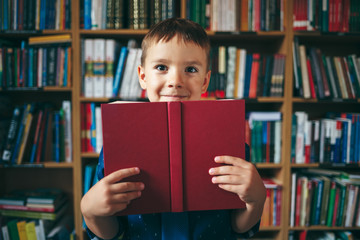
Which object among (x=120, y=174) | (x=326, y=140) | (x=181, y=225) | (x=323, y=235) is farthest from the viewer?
(x=323, y=235)

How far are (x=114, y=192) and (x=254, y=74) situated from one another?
1360 mm

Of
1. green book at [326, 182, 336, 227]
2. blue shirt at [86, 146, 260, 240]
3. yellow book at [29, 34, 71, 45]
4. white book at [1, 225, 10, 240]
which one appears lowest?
white book at [1, 225, 10, 240]

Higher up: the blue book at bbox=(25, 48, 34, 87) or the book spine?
the blue book at bbox=(25, 48, 34, 87)

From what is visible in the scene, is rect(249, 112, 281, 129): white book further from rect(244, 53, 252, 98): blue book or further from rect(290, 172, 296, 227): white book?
rect(290, 172, 296, 227): white book

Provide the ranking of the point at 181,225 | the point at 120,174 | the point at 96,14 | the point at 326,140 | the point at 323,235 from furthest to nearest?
Result: 1. the point at 323,235
2. the point at 326,140
3. the point at 96,14
4. the point at 181,225
5. the point at 120,174

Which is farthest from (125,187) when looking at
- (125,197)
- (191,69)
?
(191,69)

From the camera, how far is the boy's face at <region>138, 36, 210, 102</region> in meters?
0.65

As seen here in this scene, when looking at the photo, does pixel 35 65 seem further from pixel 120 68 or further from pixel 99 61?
pixel 120 68

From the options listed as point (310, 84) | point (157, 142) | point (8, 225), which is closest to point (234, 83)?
point (310, 84)

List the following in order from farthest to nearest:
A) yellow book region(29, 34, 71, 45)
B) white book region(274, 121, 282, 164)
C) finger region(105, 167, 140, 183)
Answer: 1. white book region(274, 121, 282, 164)
2. yellow book region(29, 34, 71, 45)
3. finger region(105, 167, 140, 183)

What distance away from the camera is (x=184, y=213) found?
2.10 ft

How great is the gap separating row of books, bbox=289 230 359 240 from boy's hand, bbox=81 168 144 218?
162 cm

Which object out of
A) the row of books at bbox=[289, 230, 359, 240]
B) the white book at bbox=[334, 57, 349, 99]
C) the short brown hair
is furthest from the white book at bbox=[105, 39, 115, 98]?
the row of books at bbox=[289, 230, 359, 240]

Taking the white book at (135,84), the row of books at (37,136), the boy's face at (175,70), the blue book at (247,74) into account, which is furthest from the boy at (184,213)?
the row of books at (37,136)
